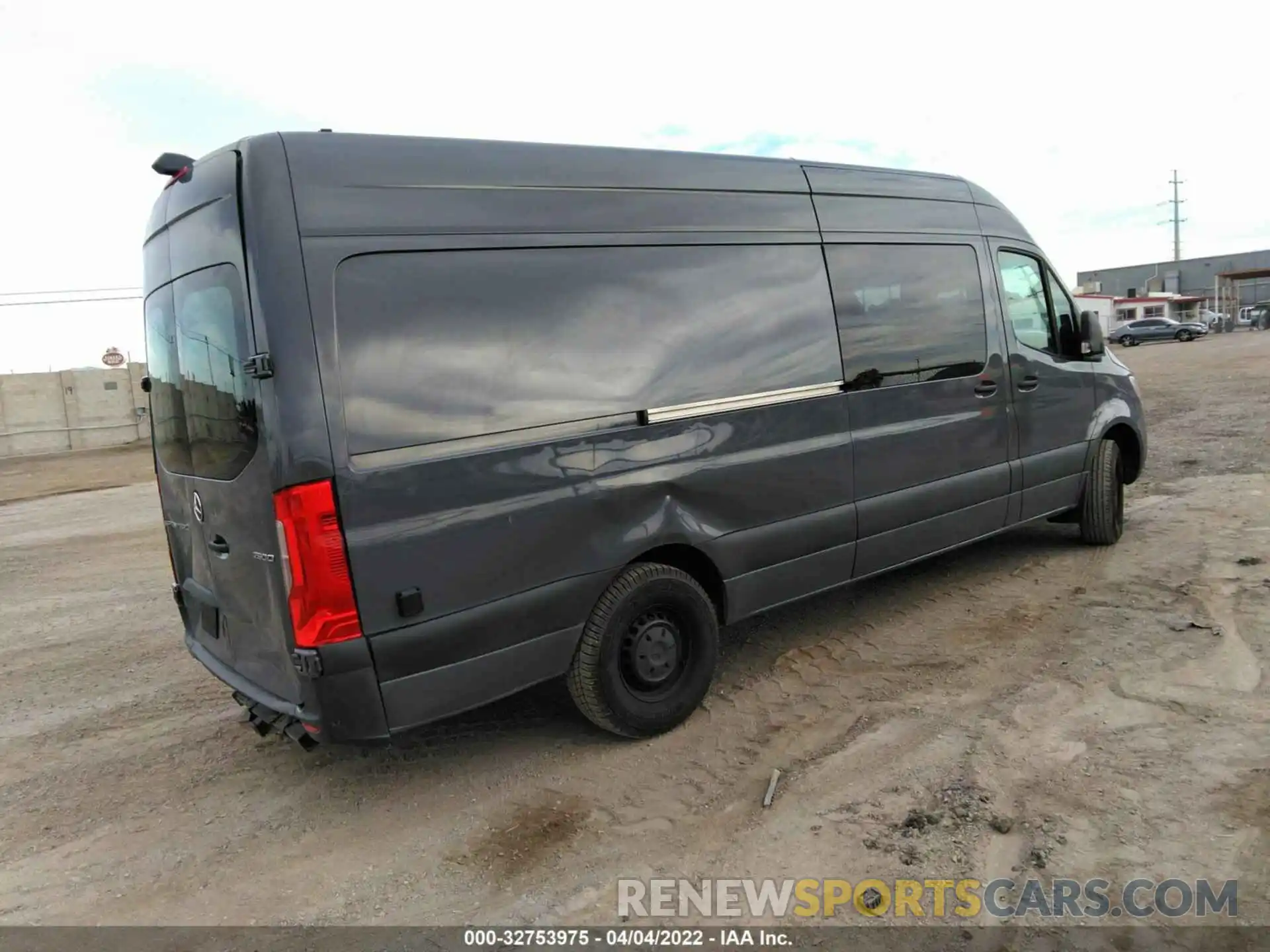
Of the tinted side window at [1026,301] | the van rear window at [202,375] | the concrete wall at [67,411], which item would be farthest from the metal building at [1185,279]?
the van rear window at [202,375]

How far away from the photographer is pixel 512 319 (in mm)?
3297

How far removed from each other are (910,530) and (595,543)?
7.02ft

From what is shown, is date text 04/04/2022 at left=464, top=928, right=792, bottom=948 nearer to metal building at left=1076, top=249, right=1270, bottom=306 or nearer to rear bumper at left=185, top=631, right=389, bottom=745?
rear bumper at left=185, top=631, right=389, bottom=745

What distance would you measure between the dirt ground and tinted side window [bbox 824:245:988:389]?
1.47 meters

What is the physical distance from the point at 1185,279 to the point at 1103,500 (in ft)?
258

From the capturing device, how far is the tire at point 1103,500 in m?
6.05

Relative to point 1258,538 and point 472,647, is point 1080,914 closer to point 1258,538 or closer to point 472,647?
point 472,647

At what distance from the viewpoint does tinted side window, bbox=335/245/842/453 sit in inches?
118

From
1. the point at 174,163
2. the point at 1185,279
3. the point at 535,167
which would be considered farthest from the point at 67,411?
the point at 1185,279

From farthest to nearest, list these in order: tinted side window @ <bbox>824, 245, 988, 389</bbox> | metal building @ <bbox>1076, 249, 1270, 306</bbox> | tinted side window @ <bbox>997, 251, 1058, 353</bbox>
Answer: metal building @ <bbox>1076, 249, 1270, 306</bbox> → tinted side window @ <bbox>997, 251, 1058, 353</bbox> → tinted side window @ <bbox>824, 245, 988, 389</bbox>

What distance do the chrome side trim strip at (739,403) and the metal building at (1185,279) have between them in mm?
66234

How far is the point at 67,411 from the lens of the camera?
26438mm

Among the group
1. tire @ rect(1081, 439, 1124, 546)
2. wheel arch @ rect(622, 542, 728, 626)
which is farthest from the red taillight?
tire @ rect(1081, 439, 1124, 546)

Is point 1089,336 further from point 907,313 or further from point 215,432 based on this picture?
point 215,432
